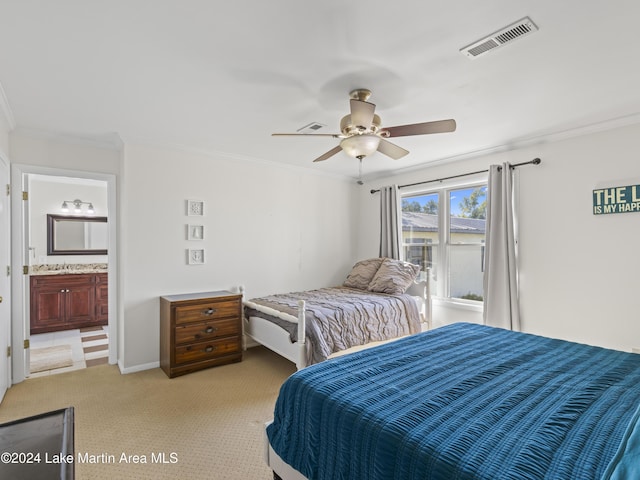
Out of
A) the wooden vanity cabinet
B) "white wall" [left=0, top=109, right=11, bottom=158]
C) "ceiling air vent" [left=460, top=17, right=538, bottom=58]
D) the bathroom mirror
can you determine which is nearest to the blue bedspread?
"ceiling air vent" [left=460, top=17, right=538, bottom=58]

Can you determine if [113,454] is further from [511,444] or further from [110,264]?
[511,444]

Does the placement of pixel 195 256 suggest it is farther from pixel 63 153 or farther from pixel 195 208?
pixel 63 153

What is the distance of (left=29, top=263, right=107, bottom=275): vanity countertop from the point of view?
16.5 ft

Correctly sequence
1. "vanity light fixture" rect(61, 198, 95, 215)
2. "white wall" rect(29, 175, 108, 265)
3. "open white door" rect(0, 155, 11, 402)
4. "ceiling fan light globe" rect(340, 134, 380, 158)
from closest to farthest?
"ceiling fan light globe" rect(340, 134, 380, 158) < "open white door" rect(0, 155, 11, 402) < "white wall" rect(29, 175, 108, 265) < "vanity light fixture" rect(61, 198, 95, 215)

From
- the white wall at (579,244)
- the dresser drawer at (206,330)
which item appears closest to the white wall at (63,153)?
the dresser drawer at (206,330)

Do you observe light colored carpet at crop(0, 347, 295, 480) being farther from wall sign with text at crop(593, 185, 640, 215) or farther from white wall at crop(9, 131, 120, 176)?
wall sign with text at crop(593, 185, 640, 215)

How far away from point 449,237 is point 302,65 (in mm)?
3177

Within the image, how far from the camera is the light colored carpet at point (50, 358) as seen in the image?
359cm

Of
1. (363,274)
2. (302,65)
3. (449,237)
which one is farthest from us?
(363,274)

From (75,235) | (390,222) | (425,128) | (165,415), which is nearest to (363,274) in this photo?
(390,222)

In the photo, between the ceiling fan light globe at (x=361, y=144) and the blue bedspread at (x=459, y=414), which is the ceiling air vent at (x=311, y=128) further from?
the blue bedspread at (x=459, y=414)

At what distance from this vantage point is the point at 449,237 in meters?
4.39

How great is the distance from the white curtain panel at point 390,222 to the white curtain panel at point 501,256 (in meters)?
1.31

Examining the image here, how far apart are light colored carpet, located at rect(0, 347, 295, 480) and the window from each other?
Answer: 7.65ft
